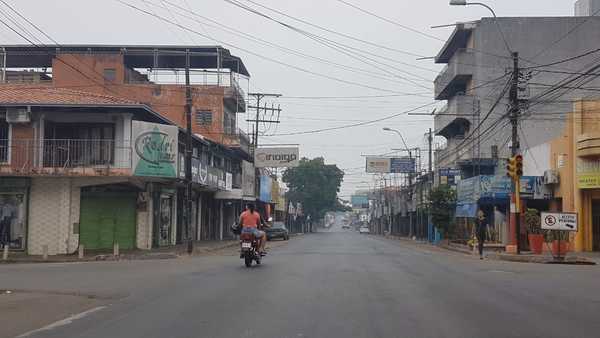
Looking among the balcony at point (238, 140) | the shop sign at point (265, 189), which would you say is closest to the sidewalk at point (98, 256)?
the balcony at point (238, 140)

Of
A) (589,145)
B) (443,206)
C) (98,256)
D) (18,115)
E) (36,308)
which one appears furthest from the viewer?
(443,206)

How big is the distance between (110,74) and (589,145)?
36.1 m

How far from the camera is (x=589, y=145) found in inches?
1307

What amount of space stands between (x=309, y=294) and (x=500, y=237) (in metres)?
32.9

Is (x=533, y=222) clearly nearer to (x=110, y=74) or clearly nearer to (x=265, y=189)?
(x=110, y=74)

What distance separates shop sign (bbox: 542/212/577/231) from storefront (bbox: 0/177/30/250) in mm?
21457

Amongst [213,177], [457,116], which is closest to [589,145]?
[213,177]

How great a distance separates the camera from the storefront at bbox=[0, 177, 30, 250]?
103ft

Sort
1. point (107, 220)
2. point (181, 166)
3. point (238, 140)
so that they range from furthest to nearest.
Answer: point (238, 140) < point (181, 166) < point (107, 220)

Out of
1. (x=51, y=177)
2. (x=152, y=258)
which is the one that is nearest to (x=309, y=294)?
(x=152, y=258)

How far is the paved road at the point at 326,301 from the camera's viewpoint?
986 centimetres

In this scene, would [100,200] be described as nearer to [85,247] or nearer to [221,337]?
[85,247]

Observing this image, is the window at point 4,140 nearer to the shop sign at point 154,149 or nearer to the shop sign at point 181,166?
the shop sign at point 154,149

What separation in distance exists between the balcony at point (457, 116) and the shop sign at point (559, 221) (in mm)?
26006
